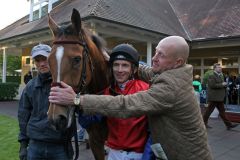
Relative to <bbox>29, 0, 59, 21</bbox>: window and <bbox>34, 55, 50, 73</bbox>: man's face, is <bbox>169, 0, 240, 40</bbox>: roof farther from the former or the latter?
<bbox>34, 55, 50, 73</bbox>: man's face

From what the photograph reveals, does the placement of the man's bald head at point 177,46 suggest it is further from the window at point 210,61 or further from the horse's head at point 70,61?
the window at point 210,61

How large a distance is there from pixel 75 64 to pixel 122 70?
1.30 feet

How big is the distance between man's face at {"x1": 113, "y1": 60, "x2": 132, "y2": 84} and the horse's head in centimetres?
20

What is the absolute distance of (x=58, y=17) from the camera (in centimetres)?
1525

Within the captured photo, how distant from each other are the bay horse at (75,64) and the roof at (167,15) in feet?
28.1

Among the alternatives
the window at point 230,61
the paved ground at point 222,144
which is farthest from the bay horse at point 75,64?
the window at point 230,61

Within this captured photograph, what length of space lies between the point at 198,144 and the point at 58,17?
46.3ft

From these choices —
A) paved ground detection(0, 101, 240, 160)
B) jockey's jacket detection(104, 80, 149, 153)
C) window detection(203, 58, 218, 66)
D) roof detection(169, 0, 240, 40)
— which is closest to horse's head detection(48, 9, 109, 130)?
jockey's jacket detection(104, 80, 149, 153)

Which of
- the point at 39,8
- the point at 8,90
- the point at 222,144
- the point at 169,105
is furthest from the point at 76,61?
the point at 39,8

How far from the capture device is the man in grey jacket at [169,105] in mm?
1905

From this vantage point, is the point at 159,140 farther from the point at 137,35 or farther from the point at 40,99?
the point at 137,35

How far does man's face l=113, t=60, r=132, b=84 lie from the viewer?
2.33 meters

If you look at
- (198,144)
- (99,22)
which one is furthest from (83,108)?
(99,22)

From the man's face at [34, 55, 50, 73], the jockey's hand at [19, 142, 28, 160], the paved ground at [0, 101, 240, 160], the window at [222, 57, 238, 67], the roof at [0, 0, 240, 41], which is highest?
the roof at [0, 0, 240, 41]
